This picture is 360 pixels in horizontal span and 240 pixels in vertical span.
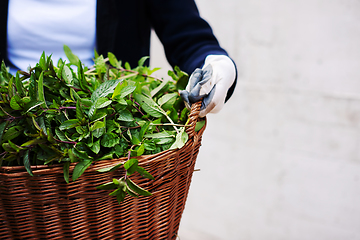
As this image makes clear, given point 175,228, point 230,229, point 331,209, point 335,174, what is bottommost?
point 230,229

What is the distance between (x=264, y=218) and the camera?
52.9 inches

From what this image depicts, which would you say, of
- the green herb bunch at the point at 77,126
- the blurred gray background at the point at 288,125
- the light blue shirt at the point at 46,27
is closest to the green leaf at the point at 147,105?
the green herb bunch at the point at 77,126

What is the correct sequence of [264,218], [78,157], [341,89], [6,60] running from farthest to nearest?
[264,218] < [341,89] < [6,60] < [78,157]

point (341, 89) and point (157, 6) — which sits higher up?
point (157, 6)

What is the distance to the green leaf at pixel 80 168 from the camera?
31 cm

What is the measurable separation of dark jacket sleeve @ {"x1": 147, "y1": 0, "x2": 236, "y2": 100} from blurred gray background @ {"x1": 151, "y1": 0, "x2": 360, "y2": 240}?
25.7 inches

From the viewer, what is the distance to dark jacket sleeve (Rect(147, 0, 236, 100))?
2.10ft

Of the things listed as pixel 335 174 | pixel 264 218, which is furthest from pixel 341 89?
pixel 264 218

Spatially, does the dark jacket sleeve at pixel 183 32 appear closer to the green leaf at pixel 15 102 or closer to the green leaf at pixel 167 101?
the green leaf at pixel 167 101

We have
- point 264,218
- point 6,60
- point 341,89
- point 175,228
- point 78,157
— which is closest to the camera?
point 78,157

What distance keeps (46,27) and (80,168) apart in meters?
0.52

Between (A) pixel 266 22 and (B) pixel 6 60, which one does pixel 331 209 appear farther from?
(B) pixel 6 60

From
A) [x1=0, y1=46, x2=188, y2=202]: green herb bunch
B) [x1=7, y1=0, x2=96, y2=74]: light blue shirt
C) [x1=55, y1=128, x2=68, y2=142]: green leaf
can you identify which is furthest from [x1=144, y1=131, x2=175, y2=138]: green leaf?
[x1=7, y1=0, x2=96, y2=74]: light blue shirt

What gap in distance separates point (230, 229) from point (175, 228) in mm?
1032
